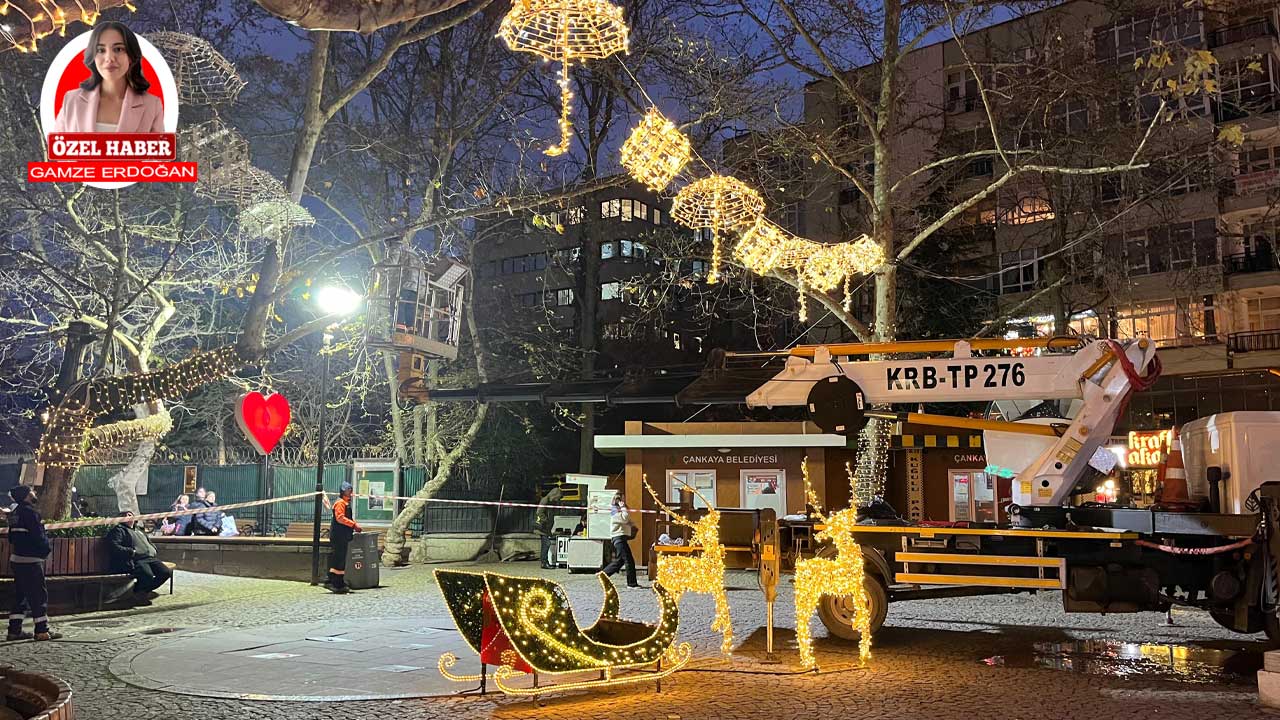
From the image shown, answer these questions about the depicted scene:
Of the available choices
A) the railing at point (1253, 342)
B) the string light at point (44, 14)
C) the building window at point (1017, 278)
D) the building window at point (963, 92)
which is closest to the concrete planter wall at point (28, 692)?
the string light at point (44, 14)

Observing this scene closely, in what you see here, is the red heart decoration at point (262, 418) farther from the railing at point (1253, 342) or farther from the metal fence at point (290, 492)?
the railing at point (1253, 342)

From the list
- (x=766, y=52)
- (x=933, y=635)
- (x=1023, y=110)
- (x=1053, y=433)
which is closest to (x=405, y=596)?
(x=933, y=635)

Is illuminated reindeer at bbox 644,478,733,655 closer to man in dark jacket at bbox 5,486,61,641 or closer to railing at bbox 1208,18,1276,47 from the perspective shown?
man in dark jacket at bbox 5,486,61,641

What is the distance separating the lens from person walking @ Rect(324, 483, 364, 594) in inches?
A: 645

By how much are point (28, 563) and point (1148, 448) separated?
541 inches

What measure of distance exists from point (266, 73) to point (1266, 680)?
21780mm

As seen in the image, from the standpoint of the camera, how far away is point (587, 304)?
28.9 m

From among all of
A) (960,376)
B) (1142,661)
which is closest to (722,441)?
(960,376)

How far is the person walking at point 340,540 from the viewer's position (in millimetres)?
16391

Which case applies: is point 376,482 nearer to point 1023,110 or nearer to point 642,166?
point 642,166

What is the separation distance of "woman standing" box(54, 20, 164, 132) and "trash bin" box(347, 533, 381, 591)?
→ 812 centimetres

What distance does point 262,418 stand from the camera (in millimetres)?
16328

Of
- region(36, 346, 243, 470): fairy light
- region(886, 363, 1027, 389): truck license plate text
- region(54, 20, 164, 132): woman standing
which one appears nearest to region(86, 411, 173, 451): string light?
region(36, 346, 243, 470): fairy light

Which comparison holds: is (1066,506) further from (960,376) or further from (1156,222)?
(1156,222)
